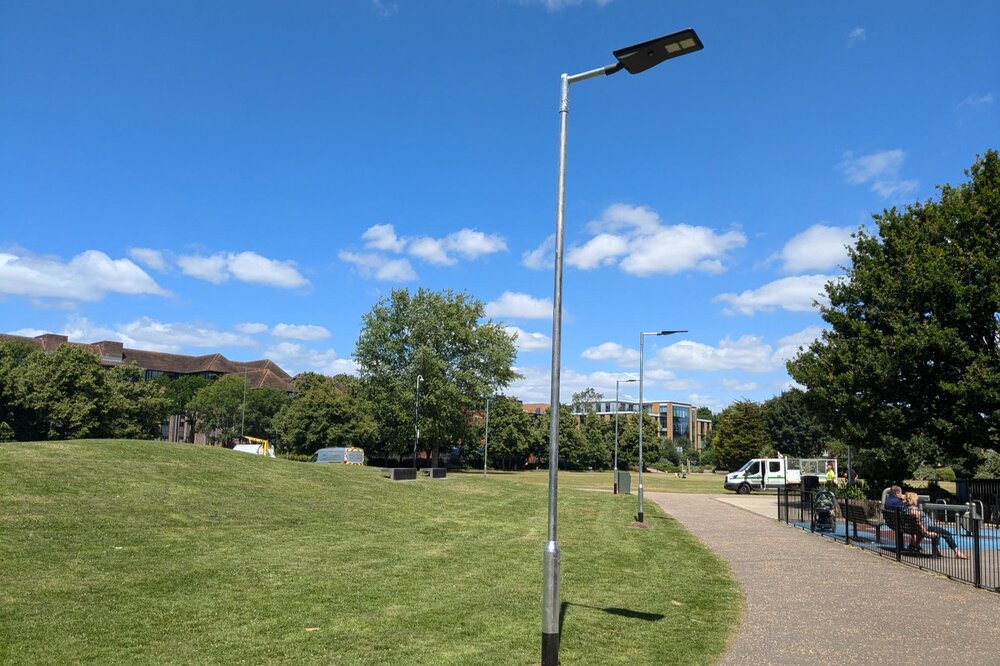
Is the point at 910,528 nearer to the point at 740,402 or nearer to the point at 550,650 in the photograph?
the point at 550,650

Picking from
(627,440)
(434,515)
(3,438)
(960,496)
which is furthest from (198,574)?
(627,440)

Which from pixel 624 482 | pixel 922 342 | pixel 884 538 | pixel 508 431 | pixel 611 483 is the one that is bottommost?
pixel 611 483

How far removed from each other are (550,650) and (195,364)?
448ft

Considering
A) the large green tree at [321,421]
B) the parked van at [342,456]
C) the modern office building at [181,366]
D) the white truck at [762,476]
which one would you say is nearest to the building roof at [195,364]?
the modern office building at [181,366]

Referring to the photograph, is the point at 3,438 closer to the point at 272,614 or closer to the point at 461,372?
the point at 461,372

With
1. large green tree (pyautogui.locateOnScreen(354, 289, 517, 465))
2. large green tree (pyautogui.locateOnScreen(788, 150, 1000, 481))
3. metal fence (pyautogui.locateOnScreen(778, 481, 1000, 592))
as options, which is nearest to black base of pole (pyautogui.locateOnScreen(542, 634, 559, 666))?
metal fence (pyautogui.locateOnScreen(778, 481, 1000, 592))

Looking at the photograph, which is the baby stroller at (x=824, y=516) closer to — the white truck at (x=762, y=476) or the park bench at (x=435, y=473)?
the park bench at (x=435, y=473)

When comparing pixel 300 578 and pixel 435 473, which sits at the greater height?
pixel 300 578

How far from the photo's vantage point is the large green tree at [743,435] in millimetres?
94000

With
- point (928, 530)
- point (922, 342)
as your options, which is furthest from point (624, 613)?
point (922, 342)

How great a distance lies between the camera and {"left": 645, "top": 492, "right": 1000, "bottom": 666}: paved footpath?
298 inches

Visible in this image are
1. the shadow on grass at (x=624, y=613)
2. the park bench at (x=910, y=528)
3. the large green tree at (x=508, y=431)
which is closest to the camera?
Answer: the shadow on grass at (x=624, y=613)

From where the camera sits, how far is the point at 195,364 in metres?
132

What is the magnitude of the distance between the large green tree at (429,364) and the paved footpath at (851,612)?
44.8m
